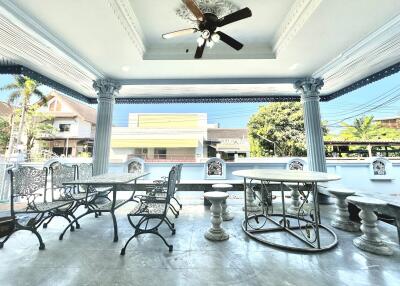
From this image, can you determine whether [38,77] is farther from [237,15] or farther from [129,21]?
[237,15]

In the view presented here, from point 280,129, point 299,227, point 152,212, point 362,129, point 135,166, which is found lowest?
point 299,227

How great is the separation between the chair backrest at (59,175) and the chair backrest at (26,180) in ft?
1.51

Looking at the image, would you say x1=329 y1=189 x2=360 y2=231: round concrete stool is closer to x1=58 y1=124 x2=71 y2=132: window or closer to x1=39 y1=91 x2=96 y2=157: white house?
x1=39 y1=91 x2=96 y2=157: white house

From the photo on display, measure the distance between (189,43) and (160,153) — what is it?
403 inches

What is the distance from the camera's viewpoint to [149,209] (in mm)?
2393

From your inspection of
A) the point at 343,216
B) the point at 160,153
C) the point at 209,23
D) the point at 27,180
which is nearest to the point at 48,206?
the point at 27,180

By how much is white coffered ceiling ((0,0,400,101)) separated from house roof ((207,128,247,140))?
1267cm

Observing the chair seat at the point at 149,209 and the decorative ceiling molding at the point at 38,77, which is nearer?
the chair seat at the point at 149,209

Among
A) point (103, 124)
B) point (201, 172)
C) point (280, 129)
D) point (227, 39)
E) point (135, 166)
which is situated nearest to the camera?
point (227, 39)

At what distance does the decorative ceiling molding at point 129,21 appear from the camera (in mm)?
2576

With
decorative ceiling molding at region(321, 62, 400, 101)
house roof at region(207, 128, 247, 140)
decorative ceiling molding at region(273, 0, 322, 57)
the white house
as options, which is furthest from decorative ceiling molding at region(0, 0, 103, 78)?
house roof at region(207, 128, 247, 140)

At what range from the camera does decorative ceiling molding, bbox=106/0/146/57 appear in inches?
101

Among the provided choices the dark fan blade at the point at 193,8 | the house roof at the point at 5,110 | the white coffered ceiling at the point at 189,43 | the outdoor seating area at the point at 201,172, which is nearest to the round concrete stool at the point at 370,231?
the outdoor seating area at the point at 201,172

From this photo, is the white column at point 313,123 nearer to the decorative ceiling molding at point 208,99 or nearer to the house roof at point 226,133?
the decorative ceiling molding at point 208,99
